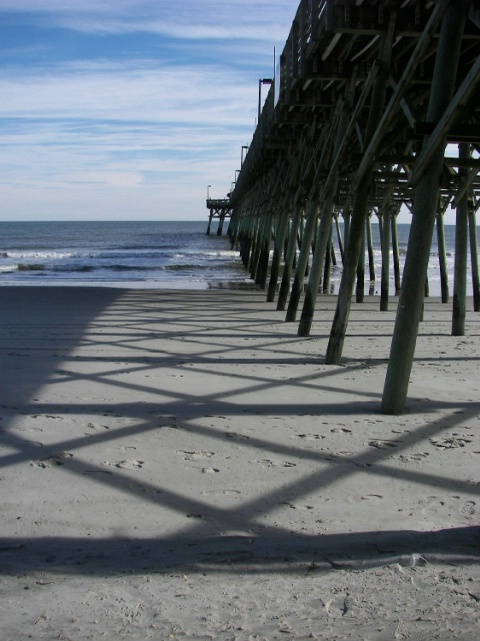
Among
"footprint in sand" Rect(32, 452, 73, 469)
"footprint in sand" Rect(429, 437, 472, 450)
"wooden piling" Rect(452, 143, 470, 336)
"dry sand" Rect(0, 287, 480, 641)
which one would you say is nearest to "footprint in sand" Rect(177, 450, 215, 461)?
"dry sand" Rect(0, 287, 480, 641)

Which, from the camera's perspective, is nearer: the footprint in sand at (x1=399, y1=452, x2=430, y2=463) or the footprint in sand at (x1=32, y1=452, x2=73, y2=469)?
the footprint in sand at (x1=32, y1=452, x2=73, y2=469)

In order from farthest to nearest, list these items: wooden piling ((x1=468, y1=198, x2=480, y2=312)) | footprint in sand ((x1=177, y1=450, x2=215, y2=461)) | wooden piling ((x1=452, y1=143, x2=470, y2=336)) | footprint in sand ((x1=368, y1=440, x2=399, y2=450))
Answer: wooden piling ((x1=468, y1=198, x2=480, y2=312)) < wooden piling ((x1=452, y1=143, x2=470, y2=336)) < footprint in sand ((x1=368, y1=440, x2=399, y2=450)) < footprint in sand ((x1=177, y1=450, x2=215, y2=461))

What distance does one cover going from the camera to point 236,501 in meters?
3.60

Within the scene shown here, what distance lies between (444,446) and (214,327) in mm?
6678

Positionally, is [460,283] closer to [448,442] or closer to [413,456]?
[448,442]

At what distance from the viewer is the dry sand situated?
251 centimetres

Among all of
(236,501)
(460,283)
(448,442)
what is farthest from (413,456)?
(460,283)

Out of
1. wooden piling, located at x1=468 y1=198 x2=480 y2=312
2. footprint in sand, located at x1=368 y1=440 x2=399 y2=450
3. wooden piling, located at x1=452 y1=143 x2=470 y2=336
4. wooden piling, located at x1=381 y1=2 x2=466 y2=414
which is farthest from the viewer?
wooden piling, located at x1=468 y1=198 x2=480 y2=312

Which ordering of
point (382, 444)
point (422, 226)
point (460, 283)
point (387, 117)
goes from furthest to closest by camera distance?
point (460, 283), point (387, 117), point (422, 226), point (382, 444)

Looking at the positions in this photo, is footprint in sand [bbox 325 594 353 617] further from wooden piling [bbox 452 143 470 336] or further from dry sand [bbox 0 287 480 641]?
wooden piling [bbox 452 143 470 336]

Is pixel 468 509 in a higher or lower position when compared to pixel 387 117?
lower

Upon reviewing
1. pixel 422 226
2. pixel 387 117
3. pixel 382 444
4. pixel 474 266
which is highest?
pixel 387 117

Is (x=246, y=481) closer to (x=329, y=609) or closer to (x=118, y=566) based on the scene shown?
(x=118, y=566)

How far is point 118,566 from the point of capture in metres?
2.86
